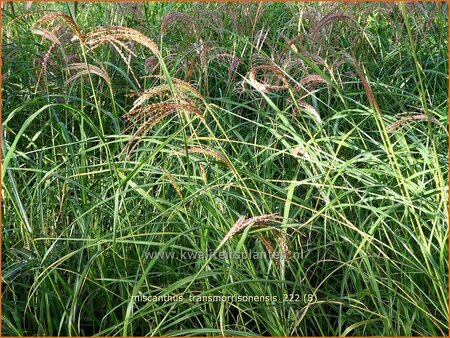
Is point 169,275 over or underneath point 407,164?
underneath

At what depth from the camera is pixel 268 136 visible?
3.16 meters

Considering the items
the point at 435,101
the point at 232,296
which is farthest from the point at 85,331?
the point at 435,101

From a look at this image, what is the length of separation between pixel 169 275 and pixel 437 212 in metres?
0.92

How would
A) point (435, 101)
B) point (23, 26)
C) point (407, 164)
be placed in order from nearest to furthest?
point (407, 164) → point (435, 101) → point (23, 26)

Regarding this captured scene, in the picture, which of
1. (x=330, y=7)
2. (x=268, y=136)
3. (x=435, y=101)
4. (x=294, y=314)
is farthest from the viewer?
(x=330, y=7)

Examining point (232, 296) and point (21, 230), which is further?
point (21, 230)

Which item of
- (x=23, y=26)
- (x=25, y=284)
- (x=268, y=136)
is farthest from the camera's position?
(x=23, y=26)

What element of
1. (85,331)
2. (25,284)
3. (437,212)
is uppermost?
(437,212)

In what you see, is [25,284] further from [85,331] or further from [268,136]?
[268,136]

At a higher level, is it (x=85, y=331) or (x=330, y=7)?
(x=330, y=7)

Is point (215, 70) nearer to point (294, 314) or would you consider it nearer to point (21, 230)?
point (21, 230)

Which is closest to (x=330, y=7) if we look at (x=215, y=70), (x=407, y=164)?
(x=215, y=70)

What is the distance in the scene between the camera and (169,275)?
2486mm

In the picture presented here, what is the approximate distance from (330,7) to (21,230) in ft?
8.98
